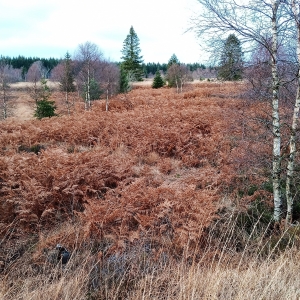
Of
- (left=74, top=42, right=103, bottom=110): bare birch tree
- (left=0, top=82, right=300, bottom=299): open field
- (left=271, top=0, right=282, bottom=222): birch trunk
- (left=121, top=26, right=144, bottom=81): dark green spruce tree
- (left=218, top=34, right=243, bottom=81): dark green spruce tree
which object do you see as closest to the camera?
(left=0, top=82, right=300, bottom=299): open field

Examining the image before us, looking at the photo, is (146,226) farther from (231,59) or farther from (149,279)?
(231,59)

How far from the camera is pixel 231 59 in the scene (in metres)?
4.52

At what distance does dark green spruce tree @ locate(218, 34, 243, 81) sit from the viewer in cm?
430

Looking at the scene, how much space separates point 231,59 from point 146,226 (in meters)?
3.31

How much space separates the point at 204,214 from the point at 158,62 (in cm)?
9365

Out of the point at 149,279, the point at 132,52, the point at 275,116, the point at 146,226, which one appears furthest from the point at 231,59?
the point at 132,52

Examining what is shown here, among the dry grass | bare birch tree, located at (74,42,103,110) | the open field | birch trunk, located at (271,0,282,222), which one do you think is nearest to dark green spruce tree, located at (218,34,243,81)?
birch trunk, located at (271,0,282,222)

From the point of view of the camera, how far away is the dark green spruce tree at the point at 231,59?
4.30 m

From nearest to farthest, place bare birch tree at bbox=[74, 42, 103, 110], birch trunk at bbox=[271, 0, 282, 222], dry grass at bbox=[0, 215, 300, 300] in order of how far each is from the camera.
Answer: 1. dry grass at bbox=[0, 215, 300, 300]
2. birch trunk at bbox=[271, 0, 282, 222]
3. bare birch tree at bbox=[74, 42, 103, 110]

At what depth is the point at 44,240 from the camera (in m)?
4.17

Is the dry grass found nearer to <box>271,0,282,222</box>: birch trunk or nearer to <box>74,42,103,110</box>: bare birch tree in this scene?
<box>271,0,282,222</box>: birch trunk

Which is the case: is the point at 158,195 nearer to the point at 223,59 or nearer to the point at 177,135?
the point at 223,59

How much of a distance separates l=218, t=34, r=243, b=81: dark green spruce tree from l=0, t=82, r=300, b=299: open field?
3.43 ft

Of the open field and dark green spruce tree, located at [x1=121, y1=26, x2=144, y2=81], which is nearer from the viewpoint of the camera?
the open field
